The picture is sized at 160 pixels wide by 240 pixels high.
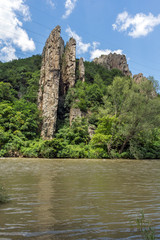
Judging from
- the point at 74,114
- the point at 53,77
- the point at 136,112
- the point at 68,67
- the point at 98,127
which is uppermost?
the point at 68,67

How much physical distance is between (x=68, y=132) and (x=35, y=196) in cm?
2488

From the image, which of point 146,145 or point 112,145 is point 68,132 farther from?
point 146,145

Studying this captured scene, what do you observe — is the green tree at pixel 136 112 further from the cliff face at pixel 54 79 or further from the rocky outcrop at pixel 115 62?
the rocky outcrop at pixel 115 62

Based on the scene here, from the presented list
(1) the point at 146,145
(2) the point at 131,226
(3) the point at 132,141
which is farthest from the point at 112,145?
(2) the point at 131,226

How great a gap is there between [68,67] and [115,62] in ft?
136

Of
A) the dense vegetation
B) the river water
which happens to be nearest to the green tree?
the dense vegetation

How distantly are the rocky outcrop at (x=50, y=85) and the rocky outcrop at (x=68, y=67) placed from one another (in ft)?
14.8

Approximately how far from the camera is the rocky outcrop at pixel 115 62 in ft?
250

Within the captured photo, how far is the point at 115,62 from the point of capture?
77.2 m

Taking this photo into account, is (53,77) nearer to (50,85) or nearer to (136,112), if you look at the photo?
(50,85)

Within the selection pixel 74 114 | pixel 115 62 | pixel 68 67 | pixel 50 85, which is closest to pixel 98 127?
pixel 74 114

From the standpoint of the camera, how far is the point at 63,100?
39.7 meters

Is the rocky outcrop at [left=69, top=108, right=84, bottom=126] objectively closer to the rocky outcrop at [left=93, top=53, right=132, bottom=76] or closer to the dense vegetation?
the dense vegetation

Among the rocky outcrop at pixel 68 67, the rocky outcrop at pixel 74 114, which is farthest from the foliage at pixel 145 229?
the rocky outcrop at pixel 68 67
